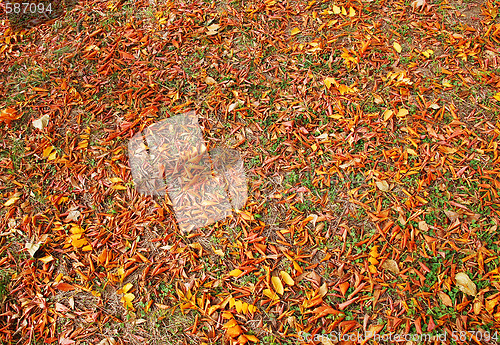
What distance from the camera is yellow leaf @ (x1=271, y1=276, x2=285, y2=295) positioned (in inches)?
84.8

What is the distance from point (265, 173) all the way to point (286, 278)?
0.76 m

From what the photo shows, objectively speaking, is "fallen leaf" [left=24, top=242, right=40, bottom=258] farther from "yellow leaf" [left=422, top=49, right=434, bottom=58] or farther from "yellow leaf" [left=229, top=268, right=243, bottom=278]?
"yellow leaf" [left=422, top=49, right=434, bottom=58]

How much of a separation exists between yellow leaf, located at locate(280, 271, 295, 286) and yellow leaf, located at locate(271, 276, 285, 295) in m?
0.04

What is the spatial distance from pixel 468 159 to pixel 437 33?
1.27 m

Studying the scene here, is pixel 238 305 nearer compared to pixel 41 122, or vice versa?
pixel 238 305

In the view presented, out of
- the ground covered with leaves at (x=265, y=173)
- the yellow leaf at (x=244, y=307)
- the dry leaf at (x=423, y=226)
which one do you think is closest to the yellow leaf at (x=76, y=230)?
the ground covered with leaves at (x=265, y=173)

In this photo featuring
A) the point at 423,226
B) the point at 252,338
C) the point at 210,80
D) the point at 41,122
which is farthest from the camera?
the point at 210,80

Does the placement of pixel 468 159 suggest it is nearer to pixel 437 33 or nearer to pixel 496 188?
pixel 496 188

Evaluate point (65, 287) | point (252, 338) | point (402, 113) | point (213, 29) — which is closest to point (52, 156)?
point (65, 287)

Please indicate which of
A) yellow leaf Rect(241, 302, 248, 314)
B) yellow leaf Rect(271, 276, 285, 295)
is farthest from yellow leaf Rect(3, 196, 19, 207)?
yellow leaf Rect(271, 276, 285, 295)

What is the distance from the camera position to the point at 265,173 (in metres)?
2.54

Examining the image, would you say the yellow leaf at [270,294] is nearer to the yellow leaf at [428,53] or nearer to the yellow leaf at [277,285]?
the yellow leaf at [277,285]

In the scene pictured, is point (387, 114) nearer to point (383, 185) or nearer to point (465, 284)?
point (383, 185)

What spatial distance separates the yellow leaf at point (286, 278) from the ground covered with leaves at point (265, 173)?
0.04ft
